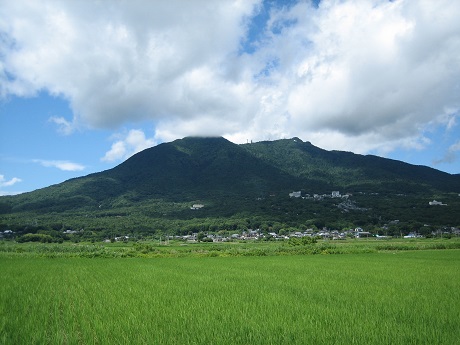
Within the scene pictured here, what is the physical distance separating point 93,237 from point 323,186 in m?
106

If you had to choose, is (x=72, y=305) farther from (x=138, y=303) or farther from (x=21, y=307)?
(x=138, y=303)

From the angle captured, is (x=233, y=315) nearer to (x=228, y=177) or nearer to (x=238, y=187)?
(x=238, y=187)

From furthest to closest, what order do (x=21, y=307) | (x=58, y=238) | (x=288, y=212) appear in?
(x=288, y=212) → (x=58, y=238) → (x=21, y=307)

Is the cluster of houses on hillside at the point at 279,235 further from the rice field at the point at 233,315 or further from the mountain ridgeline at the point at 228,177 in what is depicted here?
the rice field at the point at 233,315

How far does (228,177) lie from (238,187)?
11402mm

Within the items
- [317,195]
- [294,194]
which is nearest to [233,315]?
[294,194]

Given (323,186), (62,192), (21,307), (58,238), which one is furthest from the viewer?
(323,186)

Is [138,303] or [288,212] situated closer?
[138,303]

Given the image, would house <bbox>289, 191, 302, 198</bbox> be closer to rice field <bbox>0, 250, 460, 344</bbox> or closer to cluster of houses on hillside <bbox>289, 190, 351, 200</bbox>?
cluster of houses on hillside <bbox>289, 190, 351, 200</bbox>

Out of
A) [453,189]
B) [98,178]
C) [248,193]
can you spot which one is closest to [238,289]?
[248,193]

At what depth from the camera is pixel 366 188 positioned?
136000mm

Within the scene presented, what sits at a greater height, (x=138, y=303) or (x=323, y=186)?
(x=323, y=186)

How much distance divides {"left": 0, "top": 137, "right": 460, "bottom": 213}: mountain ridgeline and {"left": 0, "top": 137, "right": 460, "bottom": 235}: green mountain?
14.6 inches

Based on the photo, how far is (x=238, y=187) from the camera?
143m
